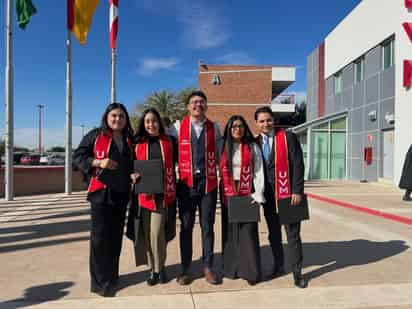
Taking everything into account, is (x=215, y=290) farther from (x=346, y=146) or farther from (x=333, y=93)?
(x=333, y=93)

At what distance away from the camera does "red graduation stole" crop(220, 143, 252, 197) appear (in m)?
3.77

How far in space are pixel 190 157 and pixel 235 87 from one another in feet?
118

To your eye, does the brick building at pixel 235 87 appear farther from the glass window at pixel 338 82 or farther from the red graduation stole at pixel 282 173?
the red graduation stole at pixel 282 173

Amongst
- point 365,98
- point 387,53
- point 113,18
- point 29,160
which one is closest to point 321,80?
point 365,98

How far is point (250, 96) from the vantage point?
127 ft

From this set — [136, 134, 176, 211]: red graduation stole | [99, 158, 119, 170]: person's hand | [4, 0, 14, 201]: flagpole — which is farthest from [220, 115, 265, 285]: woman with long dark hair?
[4, 0, 14, 201]: flagpole

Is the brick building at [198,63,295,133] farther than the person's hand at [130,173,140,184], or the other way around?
the brick building at [198,63,295,133]

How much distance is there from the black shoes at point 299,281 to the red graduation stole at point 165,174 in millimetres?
1588

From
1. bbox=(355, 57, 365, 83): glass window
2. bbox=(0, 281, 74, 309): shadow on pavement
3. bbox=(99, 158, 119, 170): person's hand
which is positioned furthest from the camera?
bbox=(355, 57, 365, 83): glass window

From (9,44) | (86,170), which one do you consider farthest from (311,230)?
(9,44)

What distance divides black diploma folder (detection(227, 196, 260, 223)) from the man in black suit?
355 millimetres

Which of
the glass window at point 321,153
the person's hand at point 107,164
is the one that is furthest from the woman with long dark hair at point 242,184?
the glass window at point 321,153

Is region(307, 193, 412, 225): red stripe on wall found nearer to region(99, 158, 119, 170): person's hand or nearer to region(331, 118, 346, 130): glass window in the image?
region(99, 158, 119, 170): person's hand

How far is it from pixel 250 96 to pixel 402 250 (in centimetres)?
3454
